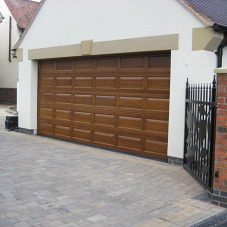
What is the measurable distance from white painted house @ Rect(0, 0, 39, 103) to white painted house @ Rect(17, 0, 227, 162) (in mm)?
16364

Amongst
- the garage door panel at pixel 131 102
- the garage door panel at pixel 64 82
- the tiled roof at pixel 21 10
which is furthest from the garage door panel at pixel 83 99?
the tiled roof at pixel 21 10

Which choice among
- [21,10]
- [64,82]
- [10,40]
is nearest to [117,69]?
[64,82]

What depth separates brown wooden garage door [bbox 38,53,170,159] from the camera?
800cm

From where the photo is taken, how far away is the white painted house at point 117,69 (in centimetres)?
733

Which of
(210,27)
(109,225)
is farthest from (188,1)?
(109,225)

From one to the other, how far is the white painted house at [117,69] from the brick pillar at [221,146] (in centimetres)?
208

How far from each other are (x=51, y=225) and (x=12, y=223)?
0.48 m

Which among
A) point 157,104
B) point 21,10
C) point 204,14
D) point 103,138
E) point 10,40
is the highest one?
point 21,10

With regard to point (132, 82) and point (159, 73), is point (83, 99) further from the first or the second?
point (159, 73)

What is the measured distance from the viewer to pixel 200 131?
235 inches

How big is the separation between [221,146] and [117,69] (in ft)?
14.3

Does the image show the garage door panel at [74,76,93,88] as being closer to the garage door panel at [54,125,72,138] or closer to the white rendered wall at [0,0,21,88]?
the garage door panel at [54,125,72,138]

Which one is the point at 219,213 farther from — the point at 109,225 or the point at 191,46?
the point at 191,46

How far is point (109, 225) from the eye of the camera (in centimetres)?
421
